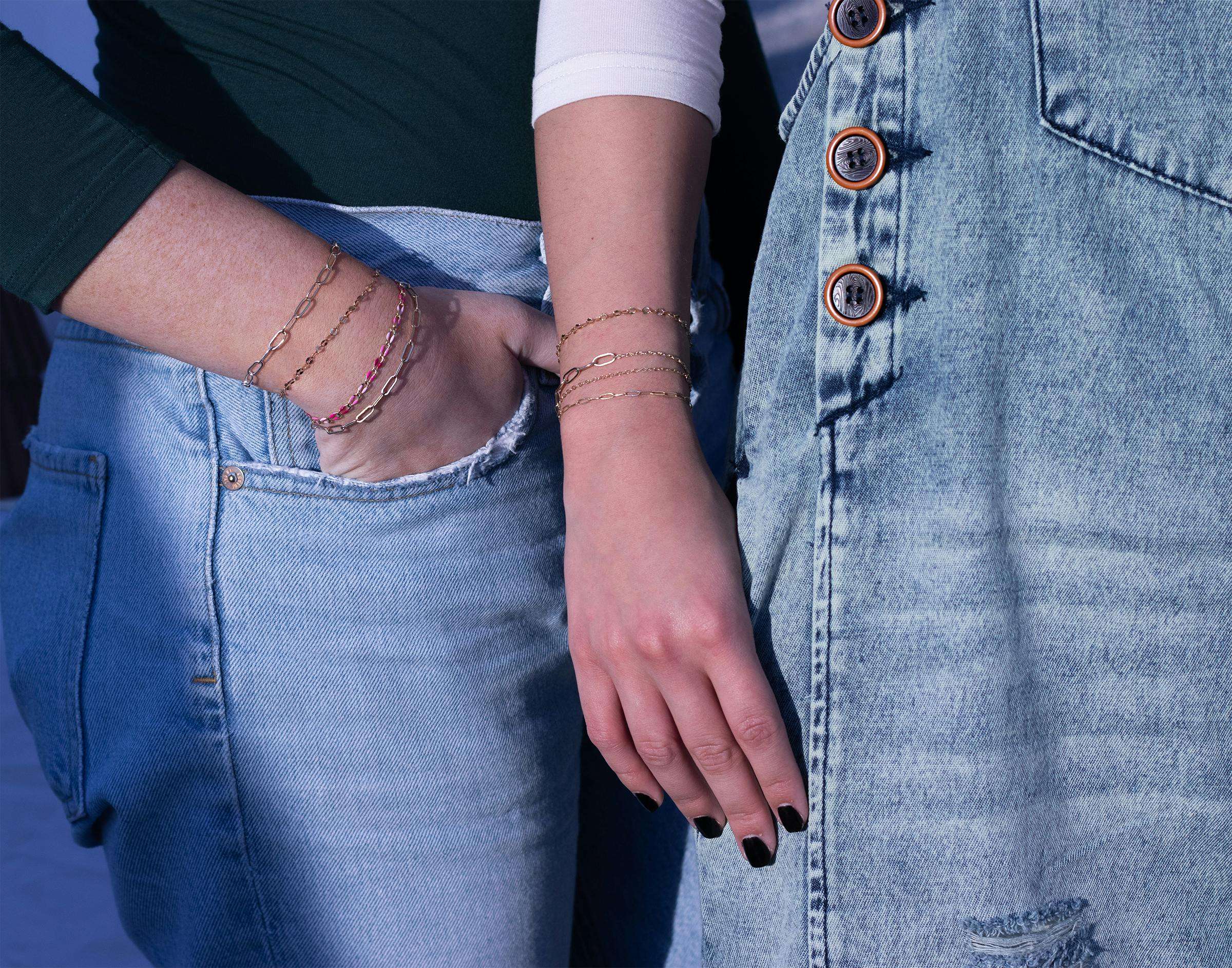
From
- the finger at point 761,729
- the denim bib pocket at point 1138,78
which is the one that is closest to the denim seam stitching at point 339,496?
the finger at point 761,729

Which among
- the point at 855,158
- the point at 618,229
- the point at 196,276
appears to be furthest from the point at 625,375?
the point at 196,276

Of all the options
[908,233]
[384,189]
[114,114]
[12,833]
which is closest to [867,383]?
[908,233]

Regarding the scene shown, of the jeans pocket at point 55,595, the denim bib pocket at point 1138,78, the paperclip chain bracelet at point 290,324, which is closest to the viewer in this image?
the denim bib pocket at point 1138,78

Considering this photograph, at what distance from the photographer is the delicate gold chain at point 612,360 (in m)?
0.73

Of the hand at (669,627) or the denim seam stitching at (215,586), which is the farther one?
the denim seam stitching at (215,586)

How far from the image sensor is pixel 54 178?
70cm

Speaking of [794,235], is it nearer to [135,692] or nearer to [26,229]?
[26,229]

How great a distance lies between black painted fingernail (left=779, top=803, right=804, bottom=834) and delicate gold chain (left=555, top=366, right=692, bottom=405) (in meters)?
0.37

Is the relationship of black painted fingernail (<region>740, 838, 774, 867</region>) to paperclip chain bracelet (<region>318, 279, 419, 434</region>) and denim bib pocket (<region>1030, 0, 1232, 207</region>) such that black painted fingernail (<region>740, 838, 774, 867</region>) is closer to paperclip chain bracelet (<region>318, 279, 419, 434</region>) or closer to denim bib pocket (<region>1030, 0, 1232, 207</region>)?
paperclip chain bracelet (<region>318, 279, 419, 434</region>)

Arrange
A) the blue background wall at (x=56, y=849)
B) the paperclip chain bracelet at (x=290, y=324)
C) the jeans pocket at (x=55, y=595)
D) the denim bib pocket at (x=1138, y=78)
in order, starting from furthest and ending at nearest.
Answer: the blue background wall at (x=56, y=849), the jeans pocket at (x=55, y=595), the paperclip chain bracelet at (x=290, y=324), the denim bib pocket at (x=1138, y=78)

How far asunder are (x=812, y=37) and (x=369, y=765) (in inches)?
45.3

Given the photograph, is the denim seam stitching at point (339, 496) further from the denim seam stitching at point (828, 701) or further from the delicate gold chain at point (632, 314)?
the denim seam stitching at point (828, 701)

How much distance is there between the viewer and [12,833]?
6.31ft

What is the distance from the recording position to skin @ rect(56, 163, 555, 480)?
721 millimetres
